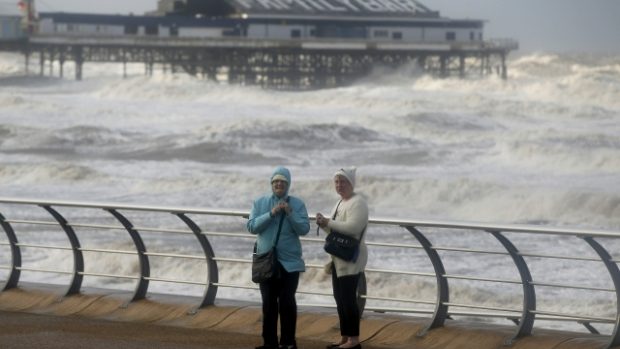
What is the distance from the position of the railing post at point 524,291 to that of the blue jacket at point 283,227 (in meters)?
0.96

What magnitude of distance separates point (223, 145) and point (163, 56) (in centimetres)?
3883

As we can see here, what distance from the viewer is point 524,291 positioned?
275 inches

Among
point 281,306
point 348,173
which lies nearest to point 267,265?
point 281,306

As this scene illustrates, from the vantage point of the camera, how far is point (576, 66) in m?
92.0

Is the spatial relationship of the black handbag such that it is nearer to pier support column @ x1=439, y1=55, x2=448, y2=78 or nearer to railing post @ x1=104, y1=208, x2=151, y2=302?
railing post @ x1=104, y1=208, x2=151, y2=302

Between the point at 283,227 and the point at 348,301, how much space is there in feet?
1.64

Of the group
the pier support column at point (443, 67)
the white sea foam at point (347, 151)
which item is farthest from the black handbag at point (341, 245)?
the pier support column at point (443, 67)

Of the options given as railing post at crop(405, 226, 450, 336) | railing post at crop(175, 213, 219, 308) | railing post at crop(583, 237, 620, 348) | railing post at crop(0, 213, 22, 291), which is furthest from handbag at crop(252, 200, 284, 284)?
railing post at crop(0, 213, 22, 291)

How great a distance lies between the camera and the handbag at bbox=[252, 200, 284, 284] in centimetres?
696

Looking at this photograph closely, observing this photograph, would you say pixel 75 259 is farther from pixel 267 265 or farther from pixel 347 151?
pixel 347 151

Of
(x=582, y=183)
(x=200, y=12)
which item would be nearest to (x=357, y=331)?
(x=582, y=183)

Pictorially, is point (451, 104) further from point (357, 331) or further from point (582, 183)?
point (357, 331)

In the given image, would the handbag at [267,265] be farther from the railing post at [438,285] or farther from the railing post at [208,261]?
the railing post at [208,261]

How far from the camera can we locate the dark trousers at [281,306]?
7.05m
